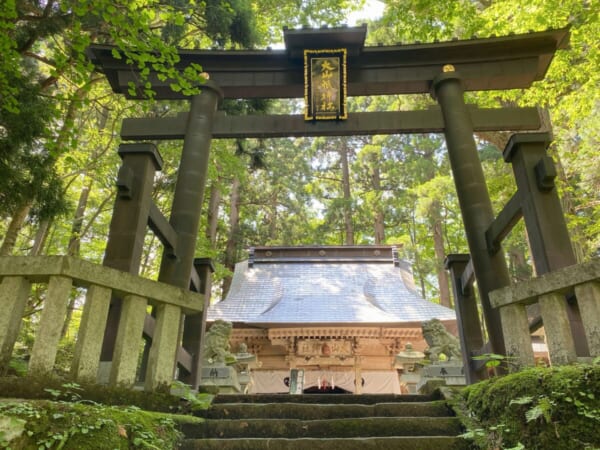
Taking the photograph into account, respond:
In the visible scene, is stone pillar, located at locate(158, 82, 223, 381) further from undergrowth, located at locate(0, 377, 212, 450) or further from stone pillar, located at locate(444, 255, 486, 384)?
stone pillar, located at locate(444, 255, 486, 384)

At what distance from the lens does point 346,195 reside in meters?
21.7

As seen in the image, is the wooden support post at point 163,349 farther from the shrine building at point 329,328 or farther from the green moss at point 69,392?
the shrine building at point 329,328

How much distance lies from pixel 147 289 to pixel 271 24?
12.4 meters

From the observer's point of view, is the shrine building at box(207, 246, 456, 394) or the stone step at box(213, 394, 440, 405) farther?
the shrine building at box(207, 246, 456, 394)

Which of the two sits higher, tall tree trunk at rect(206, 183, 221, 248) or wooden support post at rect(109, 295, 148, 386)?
tall tree trunk at rect(206, 183, 221, 248)

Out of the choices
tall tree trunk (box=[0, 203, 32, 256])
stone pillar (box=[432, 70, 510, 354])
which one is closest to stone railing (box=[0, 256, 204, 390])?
stone pillar (box=[432, 70, 510, 354])

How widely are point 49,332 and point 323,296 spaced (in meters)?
9.42

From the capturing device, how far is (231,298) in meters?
11.9

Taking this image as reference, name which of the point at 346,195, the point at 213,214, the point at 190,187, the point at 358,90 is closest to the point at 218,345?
the point at 190,187

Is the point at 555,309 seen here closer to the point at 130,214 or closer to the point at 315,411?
the point at 315,411

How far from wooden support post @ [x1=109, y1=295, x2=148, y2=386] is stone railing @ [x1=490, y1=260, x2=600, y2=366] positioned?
8.14 feet

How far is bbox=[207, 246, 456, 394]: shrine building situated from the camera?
33.1ft

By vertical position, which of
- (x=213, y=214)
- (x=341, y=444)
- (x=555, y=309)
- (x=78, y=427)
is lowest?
(x=341, y=444)

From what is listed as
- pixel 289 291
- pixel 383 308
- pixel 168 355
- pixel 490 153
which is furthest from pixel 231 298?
pixel 490 153
